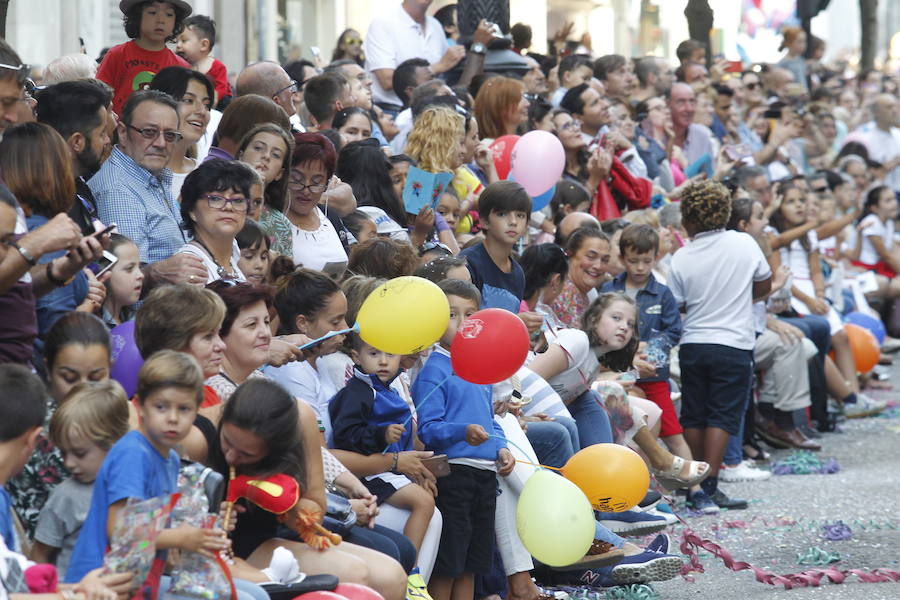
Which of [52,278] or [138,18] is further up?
[138,18]

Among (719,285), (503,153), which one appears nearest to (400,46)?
(503,153)

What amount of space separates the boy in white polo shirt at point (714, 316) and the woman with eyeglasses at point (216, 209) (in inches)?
166

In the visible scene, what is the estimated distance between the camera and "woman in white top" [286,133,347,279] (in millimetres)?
6750

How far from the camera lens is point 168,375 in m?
4.12

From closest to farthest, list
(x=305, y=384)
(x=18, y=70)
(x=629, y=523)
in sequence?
(x=18, y=70), (x=305, y=384), (x=629, y=523)

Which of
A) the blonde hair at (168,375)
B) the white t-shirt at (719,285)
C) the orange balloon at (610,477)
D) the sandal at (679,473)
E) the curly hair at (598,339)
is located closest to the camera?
the blonde hair at (168,375)

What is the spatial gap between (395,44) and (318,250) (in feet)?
16.1

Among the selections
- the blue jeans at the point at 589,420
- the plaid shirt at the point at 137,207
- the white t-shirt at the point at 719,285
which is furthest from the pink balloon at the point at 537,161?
the plaid shirt at the point at 137,207

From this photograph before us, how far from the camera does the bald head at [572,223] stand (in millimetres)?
9078

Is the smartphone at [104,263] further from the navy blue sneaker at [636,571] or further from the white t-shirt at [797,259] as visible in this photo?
the white t-shirt at [797,259]

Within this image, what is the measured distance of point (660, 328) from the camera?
895cm

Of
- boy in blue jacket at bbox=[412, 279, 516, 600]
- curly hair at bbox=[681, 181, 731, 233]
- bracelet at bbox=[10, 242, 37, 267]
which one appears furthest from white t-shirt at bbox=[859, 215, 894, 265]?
→ bracelet at bbox=[10, 242, 37, 267]

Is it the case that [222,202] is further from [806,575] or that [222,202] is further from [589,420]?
[806,575]

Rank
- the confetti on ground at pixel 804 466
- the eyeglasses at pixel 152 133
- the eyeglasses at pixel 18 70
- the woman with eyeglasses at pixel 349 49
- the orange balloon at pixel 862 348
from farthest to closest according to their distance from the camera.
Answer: the orange balloon at pixel 862 348 < the woman with eyeglasses at pixel 349 49 < the confetti on ground at pixel 804 466 < the eyeglasses at pixel 152 133 < the eyeglasses at pixel 18 70
